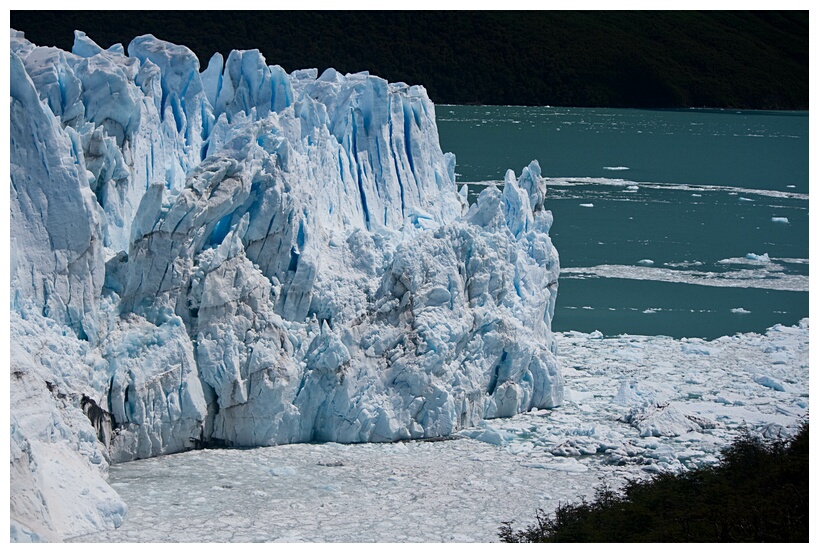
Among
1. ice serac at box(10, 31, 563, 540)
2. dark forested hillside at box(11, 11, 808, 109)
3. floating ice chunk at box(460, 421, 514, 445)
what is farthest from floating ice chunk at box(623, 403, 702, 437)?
dark forested hillside at box(11, 11, 808, 109)

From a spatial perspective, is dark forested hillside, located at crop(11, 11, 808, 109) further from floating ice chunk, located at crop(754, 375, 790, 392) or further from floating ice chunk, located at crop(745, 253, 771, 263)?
floating ice chunk, located at crop(754, 375, 790, 392)

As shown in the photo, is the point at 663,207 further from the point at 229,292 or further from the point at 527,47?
the point at 229,292

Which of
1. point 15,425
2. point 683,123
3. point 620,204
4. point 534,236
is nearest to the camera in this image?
point 15,425

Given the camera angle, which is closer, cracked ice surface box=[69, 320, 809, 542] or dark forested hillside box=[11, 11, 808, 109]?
cracked ice surface box=[69, 320, 809, 542]

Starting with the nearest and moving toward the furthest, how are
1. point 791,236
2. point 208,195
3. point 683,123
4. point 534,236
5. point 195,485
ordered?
point 195,485
point 208,195
point 534,236
point 791,236
point 683,123

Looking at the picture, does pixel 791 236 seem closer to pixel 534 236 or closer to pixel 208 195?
pixel 534 236

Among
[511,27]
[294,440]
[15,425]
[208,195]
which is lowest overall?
[294,440]

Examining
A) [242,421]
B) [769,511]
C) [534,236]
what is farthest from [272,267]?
[769,511]
